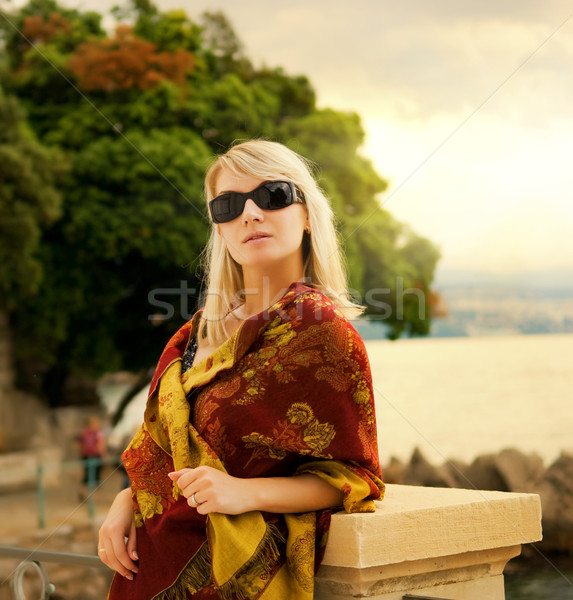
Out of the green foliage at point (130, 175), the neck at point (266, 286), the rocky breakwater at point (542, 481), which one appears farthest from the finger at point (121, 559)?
the green foliage at point (130, 175)

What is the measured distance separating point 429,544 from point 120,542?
0.59m

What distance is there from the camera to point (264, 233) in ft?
5.63

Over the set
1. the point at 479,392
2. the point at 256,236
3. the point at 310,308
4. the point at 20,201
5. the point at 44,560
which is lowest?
the point at 479,392

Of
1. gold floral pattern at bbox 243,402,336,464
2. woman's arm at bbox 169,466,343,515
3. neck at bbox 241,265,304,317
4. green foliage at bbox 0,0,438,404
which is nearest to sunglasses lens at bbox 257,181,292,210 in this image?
neck at bbox 241,265,304,317

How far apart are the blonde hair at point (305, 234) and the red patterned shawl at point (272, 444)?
0.18 metres

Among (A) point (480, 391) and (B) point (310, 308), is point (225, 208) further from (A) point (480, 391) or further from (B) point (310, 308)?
(A) point (480, 391)

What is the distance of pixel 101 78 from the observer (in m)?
13.2

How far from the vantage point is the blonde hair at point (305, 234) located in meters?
1.72

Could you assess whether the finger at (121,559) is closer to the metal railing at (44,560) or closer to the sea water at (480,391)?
the metal railing at (44,560)

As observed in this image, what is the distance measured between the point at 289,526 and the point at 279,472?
0.10m

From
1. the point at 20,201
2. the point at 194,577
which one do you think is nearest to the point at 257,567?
the point at 194,577

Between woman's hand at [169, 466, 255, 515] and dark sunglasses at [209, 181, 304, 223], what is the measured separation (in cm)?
55

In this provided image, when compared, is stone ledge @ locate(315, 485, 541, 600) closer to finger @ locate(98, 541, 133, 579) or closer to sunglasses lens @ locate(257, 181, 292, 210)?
finger @ locate(98, 541, 133, 579)

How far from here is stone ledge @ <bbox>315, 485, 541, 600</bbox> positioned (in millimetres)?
1461
